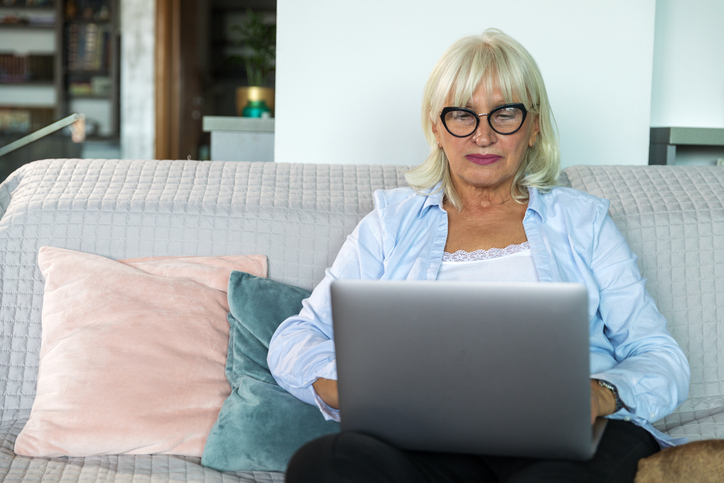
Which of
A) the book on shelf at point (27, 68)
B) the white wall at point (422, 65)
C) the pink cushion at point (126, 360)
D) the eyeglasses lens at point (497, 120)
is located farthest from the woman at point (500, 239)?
the book on shelf at point (27, 68)

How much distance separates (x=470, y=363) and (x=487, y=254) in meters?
0.52

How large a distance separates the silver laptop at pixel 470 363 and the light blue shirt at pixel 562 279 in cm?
27

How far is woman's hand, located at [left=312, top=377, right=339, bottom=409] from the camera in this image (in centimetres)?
110

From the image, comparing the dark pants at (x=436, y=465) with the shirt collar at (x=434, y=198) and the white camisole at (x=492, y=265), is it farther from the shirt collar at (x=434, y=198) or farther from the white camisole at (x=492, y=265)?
the shirt collar at (x=434, y=198)

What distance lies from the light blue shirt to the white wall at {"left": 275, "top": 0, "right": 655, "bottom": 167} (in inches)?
26.8

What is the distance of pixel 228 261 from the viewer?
1.48 metres

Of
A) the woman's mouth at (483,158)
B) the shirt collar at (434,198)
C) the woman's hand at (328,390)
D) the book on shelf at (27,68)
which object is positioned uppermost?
the book on shelf at (27,68)

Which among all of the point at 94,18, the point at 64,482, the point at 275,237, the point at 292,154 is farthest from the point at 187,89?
the point at 64,482

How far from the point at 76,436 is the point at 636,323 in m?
1.04

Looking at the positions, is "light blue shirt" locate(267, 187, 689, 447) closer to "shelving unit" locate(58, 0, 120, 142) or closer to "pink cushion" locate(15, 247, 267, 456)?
"pink cushion" locate(15, 247, 267, 456)

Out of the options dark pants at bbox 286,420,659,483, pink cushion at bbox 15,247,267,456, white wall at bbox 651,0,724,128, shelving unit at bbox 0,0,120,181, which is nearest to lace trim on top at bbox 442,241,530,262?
dark pants at bbox 286,420,659,483

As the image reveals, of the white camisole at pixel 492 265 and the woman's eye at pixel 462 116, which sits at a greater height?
the woman's eye at pixel 462 116

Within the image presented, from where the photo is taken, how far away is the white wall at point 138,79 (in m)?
5.50

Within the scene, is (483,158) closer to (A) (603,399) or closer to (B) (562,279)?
(B) (562,279)
